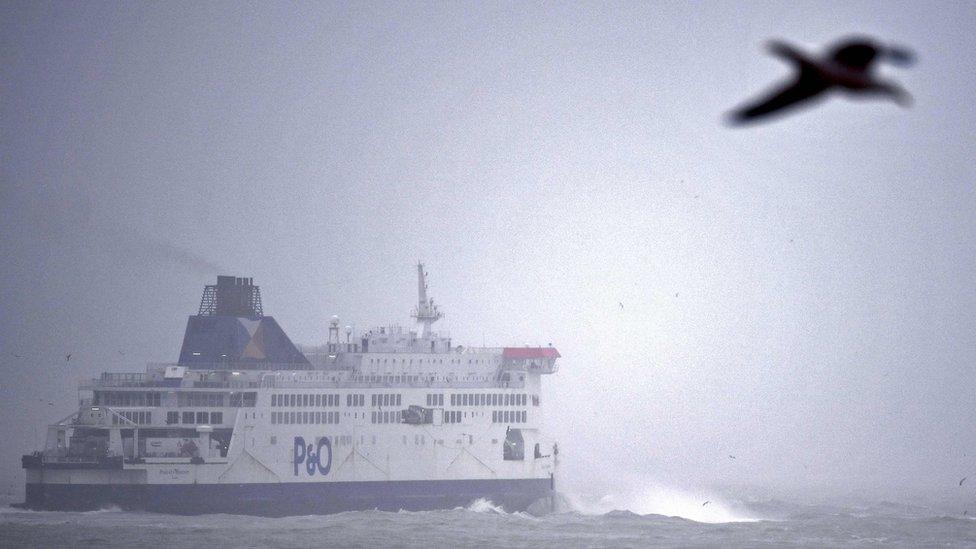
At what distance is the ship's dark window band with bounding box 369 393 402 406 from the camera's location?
211ft

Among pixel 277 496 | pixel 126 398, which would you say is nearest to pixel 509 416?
pixel 277 496

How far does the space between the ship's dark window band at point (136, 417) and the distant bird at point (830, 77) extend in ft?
192

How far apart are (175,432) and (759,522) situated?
29.7 m

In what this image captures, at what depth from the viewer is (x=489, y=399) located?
216 feet

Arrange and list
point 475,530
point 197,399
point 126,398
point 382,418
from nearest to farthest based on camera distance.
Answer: point 475,530 → point 197,399 → point 126,398 → point 382,418

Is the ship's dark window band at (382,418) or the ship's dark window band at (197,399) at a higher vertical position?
the ship's dark window band at (197,399)

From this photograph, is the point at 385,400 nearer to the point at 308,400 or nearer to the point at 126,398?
the point at 308,400

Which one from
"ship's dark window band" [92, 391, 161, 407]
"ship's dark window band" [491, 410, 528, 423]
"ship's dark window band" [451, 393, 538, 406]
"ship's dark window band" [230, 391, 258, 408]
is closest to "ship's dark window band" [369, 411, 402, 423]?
"ship's dark window band" [451, 393, 538, 406]

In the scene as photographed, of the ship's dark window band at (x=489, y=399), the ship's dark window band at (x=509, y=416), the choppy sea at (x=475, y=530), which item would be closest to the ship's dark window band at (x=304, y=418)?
the choppy sea at (x=475, y=530)

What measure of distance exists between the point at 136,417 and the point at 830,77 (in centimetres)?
5920

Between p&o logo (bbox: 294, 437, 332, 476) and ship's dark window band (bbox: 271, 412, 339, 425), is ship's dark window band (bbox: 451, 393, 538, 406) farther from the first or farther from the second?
p&o logo (bbox: 294, 437, 332, 476)

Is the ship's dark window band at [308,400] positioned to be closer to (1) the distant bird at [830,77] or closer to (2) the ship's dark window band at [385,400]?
(2) the ship's dark window band at [385,400]

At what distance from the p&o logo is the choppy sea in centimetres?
253

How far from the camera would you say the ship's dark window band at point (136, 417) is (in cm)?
6256
